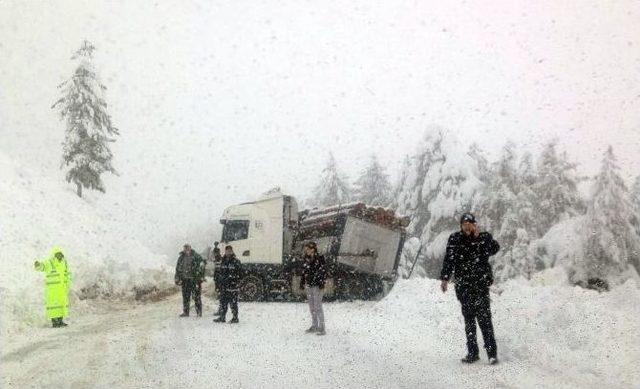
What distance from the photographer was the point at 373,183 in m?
55.1

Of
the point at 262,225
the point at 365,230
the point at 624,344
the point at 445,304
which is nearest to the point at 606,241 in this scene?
the point at 365,230

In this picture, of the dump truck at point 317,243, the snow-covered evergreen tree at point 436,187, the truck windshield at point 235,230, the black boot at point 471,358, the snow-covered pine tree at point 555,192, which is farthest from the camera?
the snow-covered pine tree at point 555,192

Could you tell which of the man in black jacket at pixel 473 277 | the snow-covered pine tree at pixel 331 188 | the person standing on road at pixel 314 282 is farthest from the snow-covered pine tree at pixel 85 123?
the man in black jacket at pixel 473 277

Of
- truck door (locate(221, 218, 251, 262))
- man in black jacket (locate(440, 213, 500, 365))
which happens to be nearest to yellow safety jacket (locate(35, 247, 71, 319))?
truck door (locate(221, 218, 251, 262))

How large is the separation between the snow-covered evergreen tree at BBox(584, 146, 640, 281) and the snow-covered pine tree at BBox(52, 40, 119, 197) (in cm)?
3079

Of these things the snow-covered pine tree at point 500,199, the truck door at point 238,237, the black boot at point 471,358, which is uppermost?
the snow-covered pine tree at point 500,199

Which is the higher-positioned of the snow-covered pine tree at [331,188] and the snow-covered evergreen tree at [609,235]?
the snow-covered pine tree at [331,188]

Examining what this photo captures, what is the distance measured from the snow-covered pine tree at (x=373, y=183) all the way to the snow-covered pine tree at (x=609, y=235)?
23.5 m

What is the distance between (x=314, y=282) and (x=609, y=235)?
24.7 metres

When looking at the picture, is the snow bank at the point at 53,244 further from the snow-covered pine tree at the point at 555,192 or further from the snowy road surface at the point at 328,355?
the snow-covered pine tree at the point at 555,192

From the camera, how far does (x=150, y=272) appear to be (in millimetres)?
28859

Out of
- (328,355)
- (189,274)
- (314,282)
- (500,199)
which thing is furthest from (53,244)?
(500,199)

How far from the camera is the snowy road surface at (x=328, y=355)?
719 cm

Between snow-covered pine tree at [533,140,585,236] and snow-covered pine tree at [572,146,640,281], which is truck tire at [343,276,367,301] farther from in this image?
snow-covered pine tree at [533,140,585,236]
